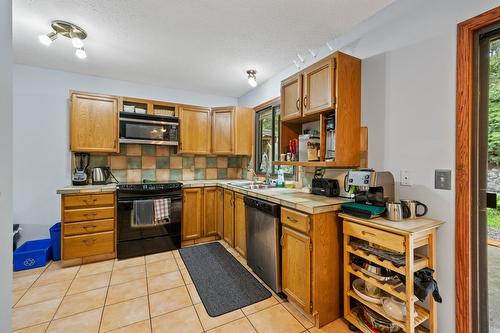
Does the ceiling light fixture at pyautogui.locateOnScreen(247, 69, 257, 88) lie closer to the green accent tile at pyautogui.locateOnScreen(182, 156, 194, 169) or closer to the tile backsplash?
the tile backsplash

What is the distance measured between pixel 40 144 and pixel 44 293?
197cm

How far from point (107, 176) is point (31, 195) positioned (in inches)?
35.9

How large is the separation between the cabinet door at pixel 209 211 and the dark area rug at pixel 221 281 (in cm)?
39

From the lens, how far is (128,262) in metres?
2.73

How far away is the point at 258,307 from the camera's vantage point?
1.88 metres

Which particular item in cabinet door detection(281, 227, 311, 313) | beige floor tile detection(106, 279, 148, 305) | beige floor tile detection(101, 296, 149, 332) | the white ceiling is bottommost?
beige floor tile detection(101, 296, 149, 332)

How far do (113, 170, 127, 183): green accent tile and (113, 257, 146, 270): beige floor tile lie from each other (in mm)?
1193

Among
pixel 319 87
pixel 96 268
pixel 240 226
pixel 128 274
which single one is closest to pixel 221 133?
pixel 240 226

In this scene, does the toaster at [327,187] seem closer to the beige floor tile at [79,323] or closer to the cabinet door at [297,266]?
the cabinet door at [297,266]

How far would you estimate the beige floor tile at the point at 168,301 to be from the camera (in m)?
1.84

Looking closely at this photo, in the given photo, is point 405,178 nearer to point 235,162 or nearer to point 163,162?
point 235,162

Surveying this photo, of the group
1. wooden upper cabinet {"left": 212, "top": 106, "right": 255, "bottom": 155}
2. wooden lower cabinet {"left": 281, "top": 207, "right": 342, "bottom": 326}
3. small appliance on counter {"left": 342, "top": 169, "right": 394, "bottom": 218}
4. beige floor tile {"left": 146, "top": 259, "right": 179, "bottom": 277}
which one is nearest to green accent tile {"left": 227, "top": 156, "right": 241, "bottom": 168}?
wooden upper cabinet {"left": 212, "top": 106, "right": 255, "bottom": 155}

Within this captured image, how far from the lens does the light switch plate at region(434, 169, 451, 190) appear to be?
4.62ft

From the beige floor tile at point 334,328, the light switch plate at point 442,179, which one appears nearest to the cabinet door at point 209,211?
the beige floor tile at point 334,328
